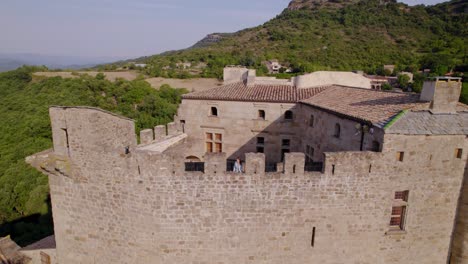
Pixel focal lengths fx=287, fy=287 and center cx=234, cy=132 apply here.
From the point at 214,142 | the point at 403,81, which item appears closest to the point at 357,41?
the point at 403,81

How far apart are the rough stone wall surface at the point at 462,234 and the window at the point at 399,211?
1907mm

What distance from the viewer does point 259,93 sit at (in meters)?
17.1

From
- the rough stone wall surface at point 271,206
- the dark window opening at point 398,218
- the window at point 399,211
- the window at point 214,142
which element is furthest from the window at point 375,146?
the window at point 214,142

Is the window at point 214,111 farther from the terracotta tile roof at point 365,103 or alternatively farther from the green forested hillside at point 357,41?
the green forested hillside at point 357,41

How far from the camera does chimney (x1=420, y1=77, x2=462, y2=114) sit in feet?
28.2

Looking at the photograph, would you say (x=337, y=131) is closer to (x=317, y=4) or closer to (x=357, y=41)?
(x=357, y=41)

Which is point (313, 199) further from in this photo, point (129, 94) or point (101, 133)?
point (129, 94)

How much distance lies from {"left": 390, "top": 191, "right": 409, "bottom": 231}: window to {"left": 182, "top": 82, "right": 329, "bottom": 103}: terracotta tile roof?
25.4 ft

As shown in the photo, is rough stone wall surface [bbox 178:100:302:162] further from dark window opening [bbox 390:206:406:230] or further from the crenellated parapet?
dark window opening [bbox 390:206:406:230]

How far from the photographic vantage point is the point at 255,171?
8.62 meters

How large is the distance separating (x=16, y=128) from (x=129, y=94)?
14848mm

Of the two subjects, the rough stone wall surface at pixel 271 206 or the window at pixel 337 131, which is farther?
the window at pixel 337 131

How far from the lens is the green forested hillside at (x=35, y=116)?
75.7 ft

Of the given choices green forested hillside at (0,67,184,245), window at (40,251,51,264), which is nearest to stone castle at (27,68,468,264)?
window at (40,251,51,264)
